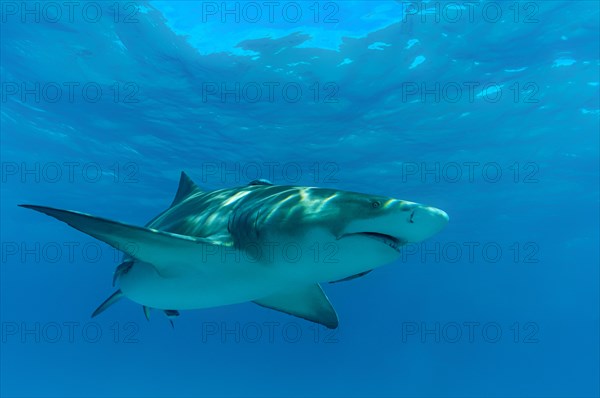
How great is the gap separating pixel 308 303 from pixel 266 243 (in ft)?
5.06

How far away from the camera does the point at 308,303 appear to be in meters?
5.33

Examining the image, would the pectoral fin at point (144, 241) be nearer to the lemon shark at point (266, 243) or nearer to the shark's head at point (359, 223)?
the lemon shark at point (266, 243)

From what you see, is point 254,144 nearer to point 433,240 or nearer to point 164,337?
point 433,240

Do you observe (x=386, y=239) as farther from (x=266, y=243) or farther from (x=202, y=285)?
(x=202, y=285)

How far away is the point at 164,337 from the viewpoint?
166000 millimetres

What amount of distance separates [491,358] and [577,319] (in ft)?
202

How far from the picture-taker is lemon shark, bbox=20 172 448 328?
3543mm

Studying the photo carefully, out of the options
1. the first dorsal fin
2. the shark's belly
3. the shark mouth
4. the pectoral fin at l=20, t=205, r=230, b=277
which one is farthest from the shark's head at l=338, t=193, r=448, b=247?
the first dorsal fin

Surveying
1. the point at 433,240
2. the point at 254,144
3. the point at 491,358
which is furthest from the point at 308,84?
the point at 491,358

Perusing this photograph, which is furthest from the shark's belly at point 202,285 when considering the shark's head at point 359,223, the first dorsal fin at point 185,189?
the first dorsal fin at point 185,189

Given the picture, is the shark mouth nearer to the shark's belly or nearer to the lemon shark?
the lemon shark

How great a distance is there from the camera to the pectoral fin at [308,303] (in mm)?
5191

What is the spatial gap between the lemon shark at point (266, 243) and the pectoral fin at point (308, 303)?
12 millimetres

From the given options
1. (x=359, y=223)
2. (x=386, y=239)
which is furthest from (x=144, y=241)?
(x=386, y=239)
